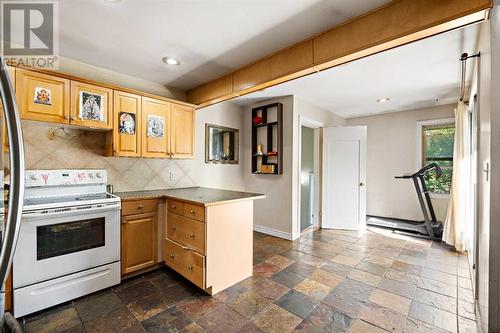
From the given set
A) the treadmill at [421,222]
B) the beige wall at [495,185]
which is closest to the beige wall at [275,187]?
the treadmill at [421,222]

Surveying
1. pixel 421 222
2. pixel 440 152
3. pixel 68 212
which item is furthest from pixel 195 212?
pixel 440 152

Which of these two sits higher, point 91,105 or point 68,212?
point 91,105

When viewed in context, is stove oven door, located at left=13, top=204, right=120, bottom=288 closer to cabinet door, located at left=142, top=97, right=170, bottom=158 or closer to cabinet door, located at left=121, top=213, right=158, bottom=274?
cabinet door, located at left=121, top=213, right=158, bottom=274

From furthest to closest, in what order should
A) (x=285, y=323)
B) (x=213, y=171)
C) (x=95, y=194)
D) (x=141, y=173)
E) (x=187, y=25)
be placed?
(x=213, y=171), (x=141, y=173), (x=95, y=194), (x=187, y=25), (x=285, y=323)

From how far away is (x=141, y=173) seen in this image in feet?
9.84

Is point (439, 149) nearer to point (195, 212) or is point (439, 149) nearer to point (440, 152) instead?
point (440, 152)

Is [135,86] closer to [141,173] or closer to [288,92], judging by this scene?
[141,173]

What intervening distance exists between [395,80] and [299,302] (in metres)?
3.07

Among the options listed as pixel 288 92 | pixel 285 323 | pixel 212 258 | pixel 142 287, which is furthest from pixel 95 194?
pixel 288 92

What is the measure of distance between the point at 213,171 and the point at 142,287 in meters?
2.05

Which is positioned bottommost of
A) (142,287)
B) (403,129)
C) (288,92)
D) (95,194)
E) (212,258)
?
(142,287)

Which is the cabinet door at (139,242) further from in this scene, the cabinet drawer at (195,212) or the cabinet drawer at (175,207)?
the cabinet drawer at (195,212)

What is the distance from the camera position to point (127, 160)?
9.45 feet

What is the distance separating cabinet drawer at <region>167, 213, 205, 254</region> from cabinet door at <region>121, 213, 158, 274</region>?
194mm
